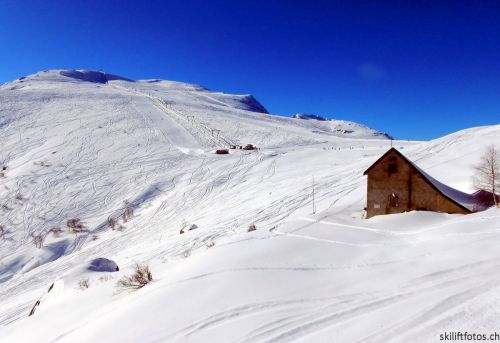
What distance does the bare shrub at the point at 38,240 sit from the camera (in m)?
25.5

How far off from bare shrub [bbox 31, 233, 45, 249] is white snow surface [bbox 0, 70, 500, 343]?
1.83 ft

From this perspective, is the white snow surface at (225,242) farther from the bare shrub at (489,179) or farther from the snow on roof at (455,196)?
the bare shrub at (489,179)

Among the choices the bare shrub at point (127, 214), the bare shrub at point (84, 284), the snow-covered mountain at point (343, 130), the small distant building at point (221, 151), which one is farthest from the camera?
the snow-covered mountain at point (343, 130)

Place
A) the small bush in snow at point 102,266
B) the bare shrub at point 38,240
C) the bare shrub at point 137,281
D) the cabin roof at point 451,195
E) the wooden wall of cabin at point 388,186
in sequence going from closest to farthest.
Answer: the bare shrub at point 137,281 < the small bush in snow at point 102,266 < the cabin roof at point 451,195 < the wooden wall of cabin at point 388,186 < the bare shrub at point 38,240

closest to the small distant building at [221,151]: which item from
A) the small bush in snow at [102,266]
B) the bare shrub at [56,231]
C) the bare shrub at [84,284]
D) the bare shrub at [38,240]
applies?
A: the bare shrub at [56,231]

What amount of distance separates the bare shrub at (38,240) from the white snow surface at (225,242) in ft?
1.83

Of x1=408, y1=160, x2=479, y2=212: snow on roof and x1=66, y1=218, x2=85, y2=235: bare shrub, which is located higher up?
x1=408, y1=160, x2=479, y2=212: snow on roof

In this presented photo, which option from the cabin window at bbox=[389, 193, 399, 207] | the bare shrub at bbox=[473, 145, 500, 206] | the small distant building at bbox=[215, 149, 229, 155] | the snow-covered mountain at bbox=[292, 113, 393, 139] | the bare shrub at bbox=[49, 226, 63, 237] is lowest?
the bare shrub at bbox=[49, 226, 63, 237]

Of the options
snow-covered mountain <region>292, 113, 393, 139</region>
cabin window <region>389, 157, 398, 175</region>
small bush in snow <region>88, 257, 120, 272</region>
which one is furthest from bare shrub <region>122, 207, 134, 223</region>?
snow-covered mountain <region>292, 113, 393, 139</region>

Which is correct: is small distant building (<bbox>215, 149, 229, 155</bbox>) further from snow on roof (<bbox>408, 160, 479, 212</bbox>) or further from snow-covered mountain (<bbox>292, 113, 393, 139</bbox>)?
snow-covered mountain (<bbox>292, 113, 393, 139</bbox>)

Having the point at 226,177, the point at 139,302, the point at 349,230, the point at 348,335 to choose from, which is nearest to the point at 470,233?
the point at 349,230

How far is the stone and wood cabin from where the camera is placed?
17.9 m

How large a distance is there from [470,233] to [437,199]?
638 cm

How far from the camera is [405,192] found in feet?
60.0
